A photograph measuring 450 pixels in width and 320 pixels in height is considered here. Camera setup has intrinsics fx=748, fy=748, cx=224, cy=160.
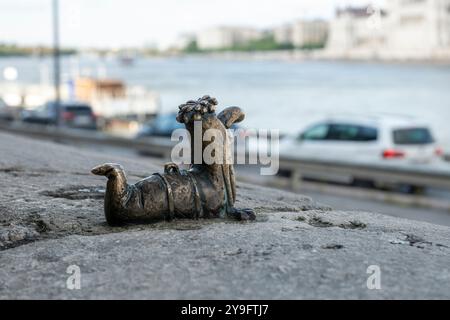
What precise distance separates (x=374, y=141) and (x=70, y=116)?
698 inches

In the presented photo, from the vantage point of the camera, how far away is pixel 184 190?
312 centimetres

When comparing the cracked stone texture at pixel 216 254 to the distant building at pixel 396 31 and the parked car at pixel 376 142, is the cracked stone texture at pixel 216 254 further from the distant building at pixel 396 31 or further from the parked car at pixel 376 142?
the distant building at pixel 396 31

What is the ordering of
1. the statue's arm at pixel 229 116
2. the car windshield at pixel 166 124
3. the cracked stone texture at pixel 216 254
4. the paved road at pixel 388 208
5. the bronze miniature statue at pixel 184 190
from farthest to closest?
the car windshield at pixel 166 124, the paved road at pixel 388 208, the statue's arm at pixel 229 116, the bronze miniature statue at pixel 184 190, the cracked stone texture at pixel 216 254

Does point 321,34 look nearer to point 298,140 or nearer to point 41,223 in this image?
point 298,140

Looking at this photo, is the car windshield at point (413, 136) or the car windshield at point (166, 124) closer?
the car windshield at point (413, 136)

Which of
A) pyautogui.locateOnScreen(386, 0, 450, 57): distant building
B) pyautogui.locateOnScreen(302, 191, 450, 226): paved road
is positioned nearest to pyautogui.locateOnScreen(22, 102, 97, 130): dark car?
pyautogui.locateOnScreen(302, 191, 450, 226): paved road

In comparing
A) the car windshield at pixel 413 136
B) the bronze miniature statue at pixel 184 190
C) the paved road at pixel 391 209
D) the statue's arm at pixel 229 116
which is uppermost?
the statue's arm at pixel 229 116

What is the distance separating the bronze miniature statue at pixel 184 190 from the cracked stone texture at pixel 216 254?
61 mm

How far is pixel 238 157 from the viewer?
476 inches

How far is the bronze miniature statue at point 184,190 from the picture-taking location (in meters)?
3.05

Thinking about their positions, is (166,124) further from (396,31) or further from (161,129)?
(396,31)

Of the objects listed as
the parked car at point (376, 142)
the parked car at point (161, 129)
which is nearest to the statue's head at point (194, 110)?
the parked car at point (376, 142)

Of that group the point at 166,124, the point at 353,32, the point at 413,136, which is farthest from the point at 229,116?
the point at 353,32

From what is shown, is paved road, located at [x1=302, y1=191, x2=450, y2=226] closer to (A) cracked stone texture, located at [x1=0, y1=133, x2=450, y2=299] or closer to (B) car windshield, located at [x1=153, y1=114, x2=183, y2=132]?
(A) cracked stone texture, located at [x1=0, y1=133, x2=450, y2=299]
